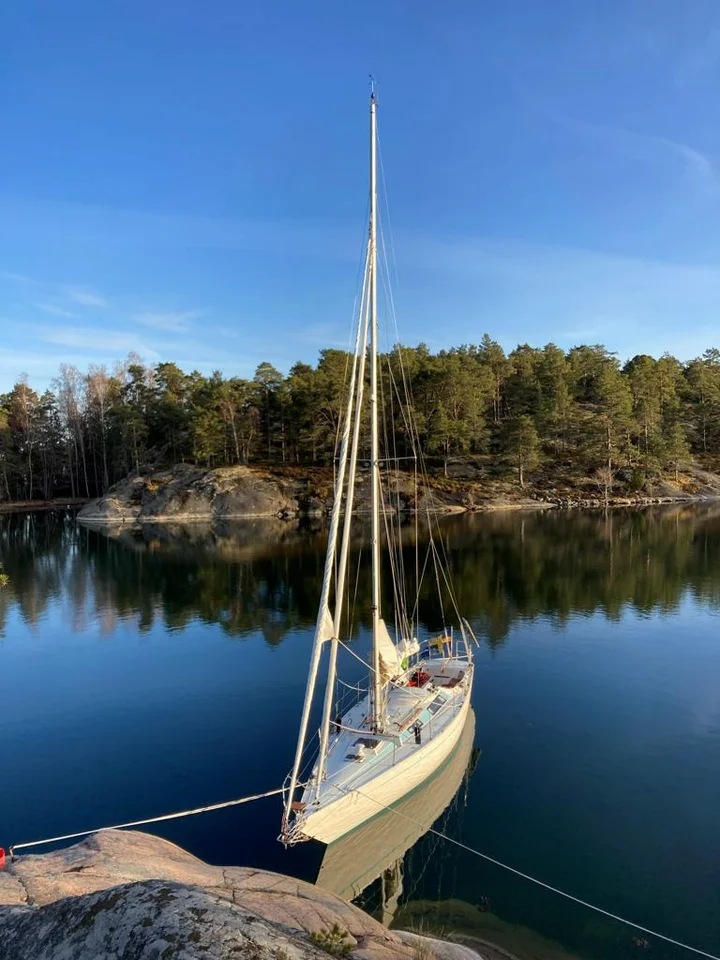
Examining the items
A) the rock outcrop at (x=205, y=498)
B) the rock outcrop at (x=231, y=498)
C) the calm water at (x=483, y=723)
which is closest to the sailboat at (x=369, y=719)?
the calm water at (x=483, y=723)

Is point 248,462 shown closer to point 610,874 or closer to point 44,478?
point 44,478

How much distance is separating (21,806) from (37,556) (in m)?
59.1

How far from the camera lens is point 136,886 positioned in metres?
6.78

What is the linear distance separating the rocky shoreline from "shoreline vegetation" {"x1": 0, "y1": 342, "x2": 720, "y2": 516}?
55cm

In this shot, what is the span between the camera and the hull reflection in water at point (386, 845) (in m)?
16.6

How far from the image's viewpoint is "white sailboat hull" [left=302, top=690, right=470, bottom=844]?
16250mm

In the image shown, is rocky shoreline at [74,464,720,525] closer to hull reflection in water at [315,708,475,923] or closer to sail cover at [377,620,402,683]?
sail cover at [377,620,402,683]

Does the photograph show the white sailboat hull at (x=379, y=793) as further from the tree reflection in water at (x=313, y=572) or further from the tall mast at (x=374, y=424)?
the tree reflection in water at (x=313, y=572)

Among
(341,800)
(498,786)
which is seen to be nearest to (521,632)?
(498,786)

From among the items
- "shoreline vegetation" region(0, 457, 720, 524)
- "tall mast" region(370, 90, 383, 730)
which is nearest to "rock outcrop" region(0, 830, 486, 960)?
"tall mast" region(370, 90, 383, 730)

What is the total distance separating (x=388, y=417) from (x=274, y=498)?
30.8 meters

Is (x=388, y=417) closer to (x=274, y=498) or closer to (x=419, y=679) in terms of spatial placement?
(x=274, y=498)

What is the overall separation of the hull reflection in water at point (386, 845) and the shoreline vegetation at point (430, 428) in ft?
270

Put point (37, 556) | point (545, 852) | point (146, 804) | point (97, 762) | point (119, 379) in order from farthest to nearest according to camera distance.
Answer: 1. point (119, 379)
2. point (37, 556)
3. point (97, 762)
4. point (146, 804)
5. point (545, 852)
